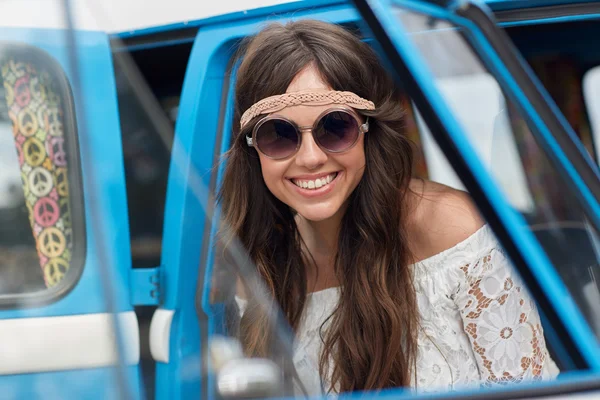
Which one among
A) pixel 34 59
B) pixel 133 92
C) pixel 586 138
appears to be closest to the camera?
pixel 34 59

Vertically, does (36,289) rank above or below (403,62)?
below

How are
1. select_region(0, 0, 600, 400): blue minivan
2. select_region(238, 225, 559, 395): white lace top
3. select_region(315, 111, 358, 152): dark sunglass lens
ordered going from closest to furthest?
1. select_region(0, 0, 600, 400): blue minivan
2. select_region(315, 111, 358, 152): dark sunglass lens
3. select_region(238, 225, 559, 395): white lace top

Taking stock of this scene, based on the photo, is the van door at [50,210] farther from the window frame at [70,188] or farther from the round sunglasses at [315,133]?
the round sunglasses at [315,133]

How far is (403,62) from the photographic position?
1.08 m

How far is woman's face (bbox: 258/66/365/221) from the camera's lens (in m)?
1.44

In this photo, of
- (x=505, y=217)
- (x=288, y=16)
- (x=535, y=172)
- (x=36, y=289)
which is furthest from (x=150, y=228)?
(x=505, y=217)

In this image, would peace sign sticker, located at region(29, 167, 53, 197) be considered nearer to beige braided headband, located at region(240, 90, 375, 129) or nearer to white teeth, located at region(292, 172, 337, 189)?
beige braided headband, located at region(240, 90, 375, 129)

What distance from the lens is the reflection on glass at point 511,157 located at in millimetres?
1165

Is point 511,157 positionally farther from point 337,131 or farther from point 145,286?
point 145,286

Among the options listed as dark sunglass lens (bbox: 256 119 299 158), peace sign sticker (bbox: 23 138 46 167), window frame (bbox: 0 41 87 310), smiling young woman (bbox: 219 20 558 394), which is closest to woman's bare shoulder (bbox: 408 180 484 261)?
smiling young woman (bbox: 219 20 558 394)

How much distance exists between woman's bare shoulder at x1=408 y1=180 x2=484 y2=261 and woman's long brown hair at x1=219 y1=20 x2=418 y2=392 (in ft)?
0.12

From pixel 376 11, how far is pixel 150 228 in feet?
3.99

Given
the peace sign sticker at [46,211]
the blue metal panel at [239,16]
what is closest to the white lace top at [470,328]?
the peace sign sticker at [46,211]

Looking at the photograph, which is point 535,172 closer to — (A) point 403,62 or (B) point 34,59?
(A) point 403,62
